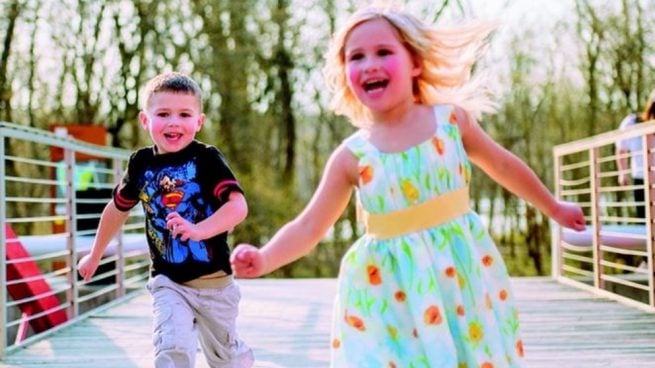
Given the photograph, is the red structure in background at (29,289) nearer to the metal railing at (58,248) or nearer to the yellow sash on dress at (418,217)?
the metal railing at (58,248)

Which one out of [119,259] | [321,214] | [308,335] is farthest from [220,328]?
[119,259]

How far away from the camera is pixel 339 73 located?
2479 millimetres

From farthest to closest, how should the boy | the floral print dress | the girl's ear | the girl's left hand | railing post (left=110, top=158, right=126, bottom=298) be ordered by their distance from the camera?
railing post (left=110, top=158, right=126, bottom=298), the boy, the girl's left hand, the girl's ear, the floral print dress

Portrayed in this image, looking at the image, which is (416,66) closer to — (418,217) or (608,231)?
(418,217)

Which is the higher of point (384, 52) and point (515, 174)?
point (384, 52)

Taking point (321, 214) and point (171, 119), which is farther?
point (171, 119)

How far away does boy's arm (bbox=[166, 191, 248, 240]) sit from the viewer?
2.87 metres

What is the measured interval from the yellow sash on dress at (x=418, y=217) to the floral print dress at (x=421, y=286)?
0.04 feet

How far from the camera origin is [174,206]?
322 cm

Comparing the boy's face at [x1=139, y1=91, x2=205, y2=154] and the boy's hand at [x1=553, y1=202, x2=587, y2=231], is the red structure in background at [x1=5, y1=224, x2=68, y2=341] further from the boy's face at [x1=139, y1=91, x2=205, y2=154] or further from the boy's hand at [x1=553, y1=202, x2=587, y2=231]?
the boy's hand at [x1=553, y1=202, x2=587, y2=231]

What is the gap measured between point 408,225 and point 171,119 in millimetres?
1207

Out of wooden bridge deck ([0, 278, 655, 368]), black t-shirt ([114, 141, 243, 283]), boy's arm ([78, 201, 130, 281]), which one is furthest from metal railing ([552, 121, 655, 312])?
boy's arm ([78, 201, 130, 281])

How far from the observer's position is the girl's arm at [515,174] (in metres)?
2.36

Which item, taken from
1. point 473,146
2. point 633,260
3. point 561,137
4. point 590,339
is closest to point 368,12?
point 473,146
